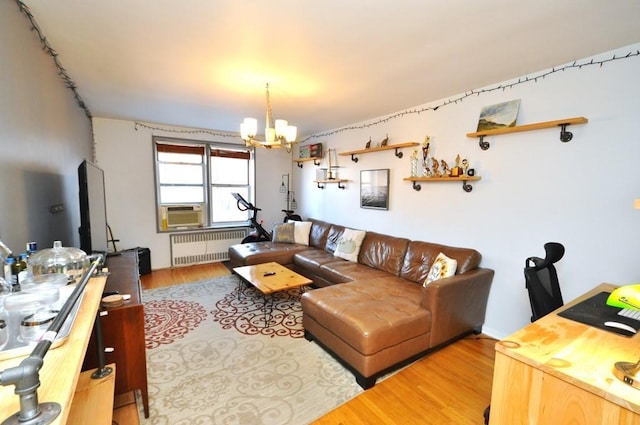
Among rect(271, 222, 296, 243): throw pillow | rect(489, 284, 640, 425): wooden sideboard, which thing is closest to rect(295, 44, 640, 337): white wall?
rect(489, 284, 640, 425): wooden sideboard

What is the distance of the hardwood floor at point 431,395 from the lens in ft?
5.75

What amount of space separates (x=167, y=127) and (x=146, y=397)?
4176mm

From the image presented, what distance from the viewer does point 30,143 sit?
171 centimetres

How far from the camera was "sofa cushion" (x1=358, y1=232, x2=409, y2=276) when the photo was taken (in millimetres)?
3395

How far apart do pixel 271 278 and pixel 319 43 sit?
235 cm

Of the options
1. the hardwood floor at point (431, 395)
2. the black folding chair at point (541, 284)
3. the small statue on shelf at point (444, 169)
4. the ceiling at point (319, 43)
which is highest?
the ceiling at point (319, 43)

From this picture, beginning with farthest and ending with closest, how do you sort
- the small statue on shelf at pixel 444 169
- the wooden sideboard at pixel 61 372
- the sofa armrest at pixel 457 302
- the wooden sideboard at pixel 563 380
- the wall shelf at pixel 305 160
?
the wall shelf at pixel 305 160 → the small statue on shelf at pixel 444 169 → the sofa armrest at pixel 457 302 → the wooden sideboard at pixel 563 380 → the wooden sideboard at pixel 61 372

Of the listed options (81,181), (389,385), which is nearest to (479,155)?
(389,385)

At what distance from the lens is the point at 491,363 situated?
2.32 metres

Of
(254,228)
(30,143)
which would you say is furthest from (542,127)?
(254,228)

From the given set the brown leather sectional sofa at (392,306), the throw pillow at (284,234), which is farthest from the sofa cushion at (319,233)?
the brown leather sectional sofa at (392,306)

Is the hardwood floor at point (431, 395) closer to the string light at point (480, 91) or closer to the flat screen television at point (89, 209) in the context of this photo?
the flat screen television at point (89, 209)

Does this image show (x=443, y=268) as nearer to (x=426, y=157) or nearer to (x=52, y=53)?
(x=426, y=157)

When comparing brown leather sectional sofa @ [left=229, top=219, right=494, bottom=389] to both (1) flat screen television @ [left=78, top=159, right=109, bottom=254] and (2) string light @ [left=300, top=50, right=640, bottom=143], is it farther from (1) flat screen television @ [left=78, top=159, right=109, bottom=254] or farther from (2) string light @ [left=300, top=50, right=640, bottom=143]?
(1) flat screen television @ [left=78, top=159, right=109, bottom=254]
